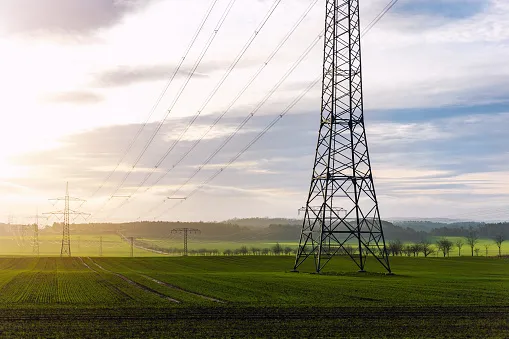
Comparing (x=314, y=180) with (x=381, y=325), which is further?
(x=314, y=180)

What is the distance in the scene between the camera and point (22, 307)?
4503cm

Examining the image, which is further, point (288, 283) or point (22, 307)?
point (288, 283)

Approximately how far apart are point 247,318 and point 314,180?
1503 inches

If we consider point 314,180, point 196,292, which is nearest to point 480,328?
point 196,292

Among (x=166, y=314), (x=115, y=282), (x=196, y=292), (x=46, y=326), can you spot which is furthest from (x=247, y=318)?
(x=115, y=282)

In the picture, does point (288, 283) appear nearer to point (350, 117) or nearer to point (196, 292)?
point (196, 292)

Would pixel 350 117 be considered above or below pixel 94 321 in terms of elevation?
above

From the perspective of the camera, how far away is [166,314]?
39250 millimetres

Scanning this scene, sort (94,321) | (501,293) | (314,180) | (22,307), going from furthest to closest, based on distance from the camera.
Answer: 1. (314,180)
2. (501,293)
3. (22,307)
4. (94,321)

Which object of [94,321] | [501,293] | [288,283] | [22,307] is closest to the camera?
[94,321]

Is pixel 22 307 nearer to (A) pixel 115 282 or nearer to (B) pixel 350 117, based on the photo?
(A) pixel 115 282

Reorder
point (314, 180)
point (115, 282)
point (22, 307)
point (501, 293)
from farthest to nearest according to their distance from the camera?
point (314, 180) → point (115, 282) → point (501, 293) → point (22, 307)

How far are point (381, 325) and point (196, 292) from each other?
24.3m

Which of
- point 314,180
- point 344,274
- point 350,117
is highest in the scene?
point 350,117
